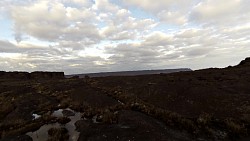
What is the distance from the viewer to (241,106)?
2688 centimetres

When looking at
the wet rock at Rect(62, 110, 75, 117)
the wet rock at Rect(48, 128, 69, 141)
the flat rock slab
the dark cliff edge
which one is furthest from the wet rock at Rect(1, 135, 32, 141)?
the dark cliff edge

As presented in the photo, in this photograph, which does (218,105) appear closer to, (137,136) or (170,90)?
(170,90)

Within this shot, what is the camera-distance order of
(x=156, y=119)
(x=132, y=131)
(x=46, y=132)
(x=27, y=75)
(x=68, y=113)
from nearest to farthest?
1. (x=132, y=131)
2. (x=46, y=132)
3. (x=156, y=119)
4. (x=68, y=113)
5. (x=27, y=75)

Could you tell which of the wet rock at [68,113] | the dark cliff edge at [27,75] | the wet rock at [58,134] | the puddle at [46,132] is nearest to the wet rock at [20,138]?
the puddle at [46,132]

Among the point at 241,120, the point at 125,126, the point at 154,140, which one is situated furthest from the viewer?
the point at 241,120

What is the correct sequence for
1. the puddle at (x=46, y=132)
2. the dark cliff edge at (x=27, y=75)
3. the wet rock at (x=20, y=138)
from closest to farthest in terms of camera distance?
the wet rock at (x=20, y=138), the puddle at (x=46, y=132), the dark cliff edge at (x=27, y=75)

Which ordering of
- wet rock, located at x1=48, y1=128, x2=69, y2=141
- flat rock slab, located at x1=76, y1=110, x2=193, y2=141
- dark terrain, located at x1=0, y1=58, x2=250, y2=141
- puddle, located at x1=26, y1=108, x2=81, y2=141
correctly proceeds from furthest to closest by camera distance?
puddle, located at x1=26, y1=108, x2=81, y2=141
dark terrain, located at x1=0, y1=58, x2=250, y2=141
wet rock, located at x1=48, y1=128, x2=69, y2=141
flat rock slab, located at x1=76, y1=110, x2=193, y2=141

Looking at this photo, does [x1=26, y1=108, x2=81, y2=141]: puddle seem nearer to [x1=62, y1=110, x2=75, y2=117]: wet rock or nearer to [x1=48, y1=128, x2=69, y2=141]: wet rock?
[x1=48, y1=128, x2=69, y2=141]: wet rock

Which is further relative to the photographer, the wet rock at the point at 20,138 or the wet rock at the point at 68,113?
the wet rock at the point at 68,113

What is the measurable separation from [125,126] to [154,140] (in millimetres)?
3492

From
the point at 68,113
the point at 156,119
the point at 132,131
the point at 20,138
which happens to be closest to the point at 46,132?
the point at 20,138

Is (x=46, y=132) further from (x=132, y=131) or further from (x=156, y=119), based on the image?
(x=156, y=119)

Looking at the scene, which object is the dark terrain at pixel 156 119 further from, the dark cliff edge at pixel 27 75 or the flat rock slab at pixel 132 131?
the dark cliff edge at pixel 27 75

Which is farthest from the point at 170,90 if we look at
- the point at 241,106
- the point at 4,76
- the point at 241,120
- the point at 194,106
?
the point at 4,76
